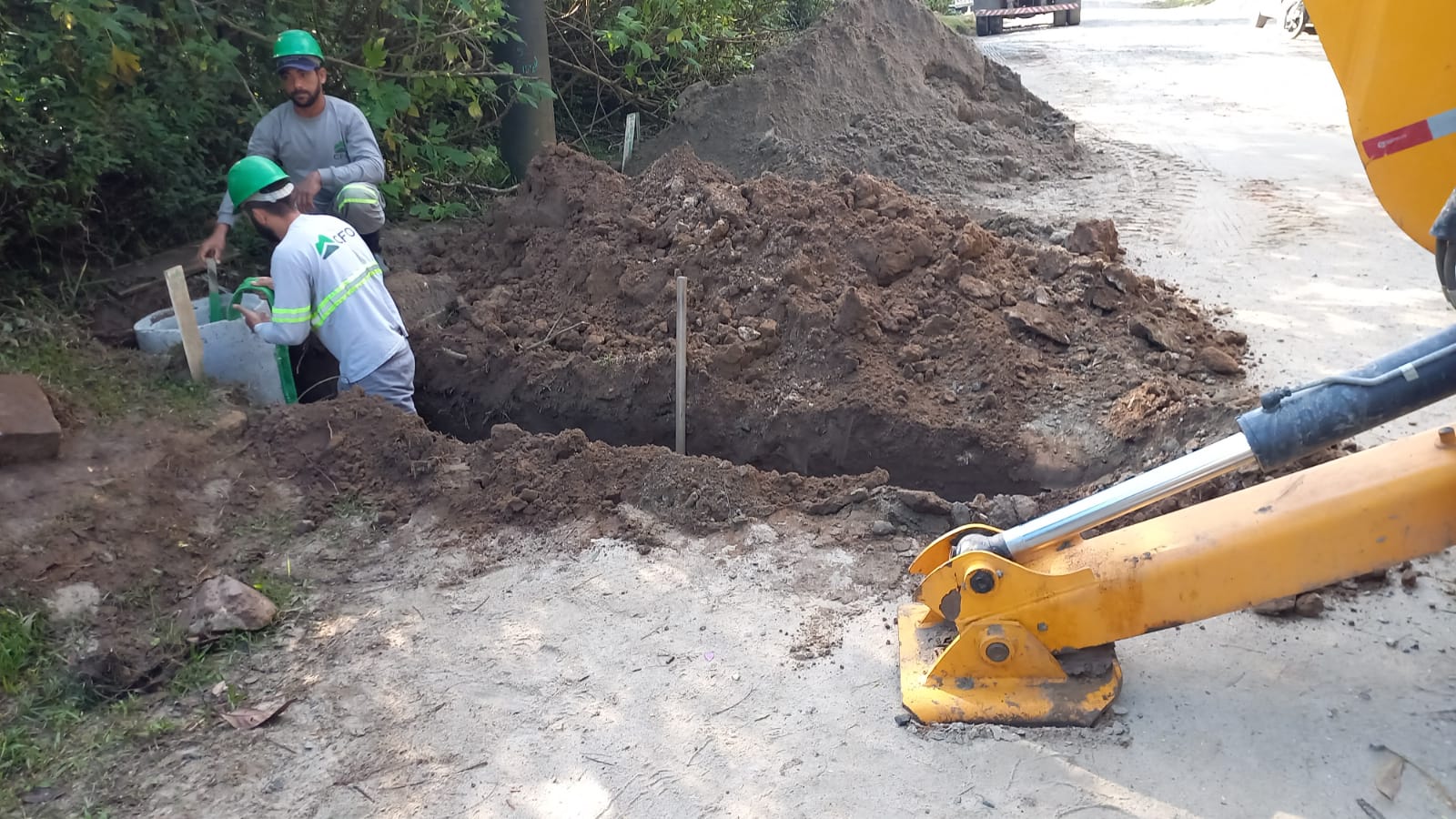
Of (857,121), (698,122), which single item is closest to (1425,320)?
(857,121)

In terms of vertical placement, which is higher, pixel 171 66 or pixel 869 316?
pixel 171 66

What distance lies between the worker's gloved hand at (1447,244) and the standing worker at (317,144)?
4822mm

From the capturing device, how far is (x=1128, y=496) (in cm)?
268

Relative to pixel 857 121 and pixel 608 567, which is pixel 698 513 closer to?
pixel 608 567

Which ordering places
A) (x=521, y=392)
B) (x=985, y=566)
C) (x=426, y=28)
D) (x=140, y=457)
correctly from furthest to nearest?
1. (x=426, y=28)
2. (x=521, y=392)
3. (x=140, y=457)
4. (x=985, y=566)

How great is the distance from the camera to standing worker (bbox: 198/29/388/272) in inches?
219

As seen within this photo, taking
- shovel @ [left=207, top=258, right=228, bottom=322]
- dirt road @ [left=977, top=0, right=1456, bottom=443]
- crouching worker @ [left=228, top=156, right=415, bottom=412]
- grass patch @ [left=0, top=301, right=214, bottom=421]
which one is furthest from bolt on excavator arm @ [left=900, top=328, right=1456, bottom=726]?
shovel @ [left=207, top=258, right=228, bottom=322]

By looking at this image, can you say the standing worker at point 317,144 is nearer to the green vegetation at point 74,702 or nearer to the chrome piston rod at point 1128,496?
the green vegetation at point 74,702

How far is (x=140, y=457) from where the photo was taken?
4.20 metres

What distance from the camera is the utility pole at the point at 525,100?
7.26m

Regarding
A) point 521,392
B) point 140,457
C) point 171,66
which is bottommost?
point 521,392

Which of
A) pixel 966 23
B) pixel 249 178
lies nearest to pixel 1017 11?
pixel 966 23

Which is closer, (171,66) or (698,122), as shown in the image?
(171,66)

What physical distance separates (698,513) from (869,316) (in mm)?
1703
